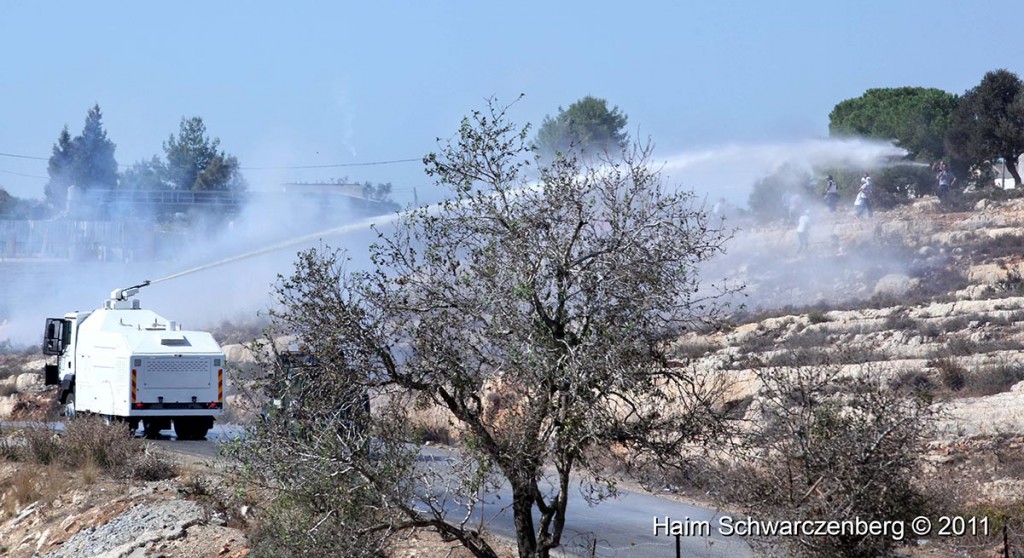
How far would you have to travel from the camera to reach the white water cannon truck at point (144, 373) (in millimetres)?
24812

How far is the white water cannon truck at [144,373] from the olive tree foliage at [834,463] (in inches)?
627

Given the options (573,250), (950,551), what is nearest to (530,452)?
(573,250)

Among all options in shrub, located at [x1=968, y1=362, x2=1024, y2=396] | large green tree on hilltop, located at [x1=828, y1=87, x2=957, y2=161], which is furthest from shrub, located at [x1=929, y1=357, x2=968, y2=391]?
large green tree on hilltop, located at [x1=828, y1=87, x2=957, y2=161]

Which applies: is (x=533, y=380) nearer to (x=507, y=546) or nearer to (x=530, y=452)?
(x=530, y=452)

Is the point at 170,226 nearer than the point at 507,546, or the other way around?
the point at 507,546

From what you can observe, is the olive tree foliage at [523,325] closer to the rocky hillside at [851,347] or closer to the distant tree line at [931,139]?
the rocky hillside at [851,347]

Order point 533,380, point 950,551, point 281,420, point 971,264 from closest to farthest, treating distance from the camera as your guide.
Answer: point 533,380 → point 281,420 → point 950,551 → point 971,264

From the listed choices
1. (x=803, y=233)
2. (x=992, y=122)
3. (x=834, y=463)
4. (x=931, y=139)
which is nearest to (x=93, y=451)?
(x=834, y=463)

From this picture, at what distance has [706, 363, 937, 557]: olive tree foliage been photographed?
10469 mm

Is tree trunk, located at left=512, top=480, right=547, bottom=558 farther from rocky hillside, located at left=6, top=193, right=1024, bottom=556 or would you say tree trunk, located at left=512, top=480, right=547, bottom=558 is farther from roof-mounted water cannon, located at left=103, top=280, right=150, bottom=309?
roof-mounted water cannon, located at left=103, top=280, right=150, bottom=309

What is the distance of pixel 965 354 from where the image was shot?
2502 cm

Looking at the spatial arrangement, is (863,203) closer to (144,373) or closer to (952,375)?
(952,375)

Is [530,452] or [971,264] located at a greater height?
[971,264]

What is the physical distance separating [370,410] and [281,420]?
0.99m
